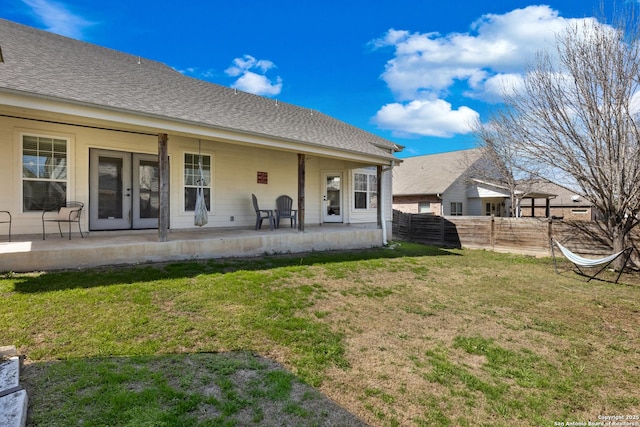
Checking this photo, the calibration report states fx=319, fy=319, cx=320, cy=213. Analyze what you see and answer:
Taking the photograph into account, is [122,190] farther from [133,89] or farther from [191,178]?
[133,89]

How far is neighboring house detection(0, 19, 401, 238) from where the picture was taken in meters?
5.45

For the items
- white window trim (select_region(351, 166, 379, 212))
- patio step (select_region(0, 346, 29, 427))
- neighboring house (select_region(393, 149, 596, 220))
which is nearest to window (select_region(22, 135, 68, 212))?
patio step (select_region(0, 346, 29, 427))

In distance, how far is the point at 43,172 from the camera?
21.1 ft

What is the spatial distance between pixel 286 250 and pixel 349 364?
4.84 metres

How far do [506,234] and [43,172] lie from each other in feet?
43.8

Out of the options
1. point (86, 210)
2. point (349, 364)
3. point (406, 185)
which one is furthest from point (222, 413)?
point (406, 185)

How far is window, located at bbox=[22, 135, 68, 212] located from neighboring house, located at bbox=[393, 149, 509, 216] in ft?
52.3

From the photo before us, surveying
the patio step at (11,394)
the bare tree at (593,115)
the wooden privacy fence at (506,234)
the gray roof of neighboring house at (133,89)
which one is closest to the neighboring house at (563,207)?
the wooden privacy fence at (506,234)

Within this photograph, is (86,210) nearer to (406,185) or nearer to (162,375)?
(162,375)

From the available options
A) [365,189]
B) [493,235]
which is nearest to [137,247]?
[365,189]

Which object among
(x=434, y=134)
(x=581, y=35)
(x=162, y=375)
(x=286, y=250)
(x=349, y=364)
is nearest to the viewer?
(x=162, y=375)

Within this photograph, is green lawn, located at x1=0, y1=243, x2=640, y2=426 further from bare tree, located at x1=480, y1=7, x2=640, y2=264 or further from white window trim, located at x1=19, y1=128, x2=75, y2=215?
bare tree, located at x1=480, y1=7, x2=640, y2=264

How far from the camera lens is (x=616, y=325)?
4.59m

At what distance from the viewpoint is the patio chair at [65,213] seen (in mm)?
6008
